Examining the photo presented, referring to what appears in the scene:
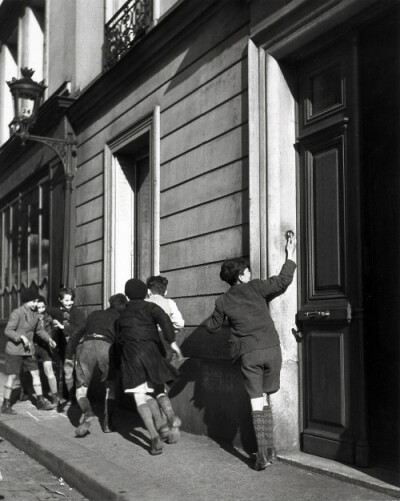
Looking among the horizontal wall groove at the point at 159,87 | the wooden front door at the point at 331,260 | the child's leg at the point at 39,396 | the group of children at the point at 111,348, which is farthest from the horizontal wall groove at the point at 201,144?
the child's leg at the point at 39,396

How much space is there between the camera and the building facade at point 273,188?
5758mm

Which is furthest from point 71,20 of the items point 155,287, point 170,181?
point 155,287

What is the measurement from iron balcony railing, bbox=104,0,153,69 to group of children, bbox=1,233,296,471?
3.98 m

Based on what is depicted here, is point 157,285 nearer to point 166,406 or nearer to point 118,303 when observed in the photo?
point 118,303

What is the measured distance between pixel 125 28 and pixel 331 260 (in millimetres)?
5901

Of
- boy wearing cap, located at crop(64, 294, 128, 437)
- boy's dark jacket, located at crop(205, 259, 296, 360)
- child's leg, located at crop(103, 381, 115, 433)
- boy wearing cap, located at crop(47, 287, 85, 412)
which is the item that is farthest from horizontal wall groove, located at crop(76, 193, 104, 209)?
boy's dark jacket, located at crop(205, 259, 296, 360)

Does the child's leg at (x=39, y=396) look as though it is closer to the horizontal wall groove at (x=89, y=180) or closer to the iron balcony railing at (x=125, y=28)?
the horizontal wall groove at (x=89, y=180)

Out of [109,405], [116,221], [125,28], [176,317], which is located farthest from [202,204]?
[125,28]

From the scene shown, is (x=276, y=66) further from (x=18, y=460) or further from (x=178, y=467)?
(x=18, y=460)

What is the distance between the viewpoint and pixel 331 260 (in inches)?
236

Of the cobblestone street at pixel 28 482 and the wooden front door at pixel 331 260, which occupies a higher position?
the wooden front door at pixel 331 260

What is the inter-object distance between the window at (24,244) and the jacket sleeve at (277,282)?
26.3 feet

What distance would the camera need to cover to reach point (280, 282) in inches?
238

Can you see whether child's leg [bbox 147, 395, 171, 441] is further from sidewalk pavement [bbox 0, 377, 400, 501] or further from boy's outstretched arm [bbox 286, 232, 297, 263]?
boy's outstretched arm [bbox 286, 232, 297, 263]
